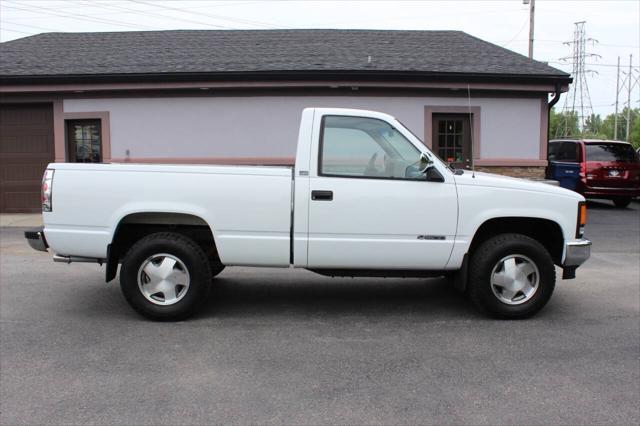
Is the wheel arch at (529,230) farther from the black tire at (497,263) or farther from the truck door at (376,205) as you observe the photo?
the truck door at (376,205)

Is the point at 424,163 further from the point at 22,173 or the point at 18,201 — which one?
the point at 18,201

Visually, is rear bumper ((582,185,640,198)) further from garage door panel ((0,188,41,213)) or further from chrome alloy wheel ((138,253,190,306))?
garage door panel ((0,188,41,213))

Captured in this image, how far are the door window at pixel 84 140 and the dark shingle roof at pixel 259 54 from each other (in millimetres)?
1247

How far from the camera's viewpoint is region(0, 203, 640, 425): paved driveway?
3662mm

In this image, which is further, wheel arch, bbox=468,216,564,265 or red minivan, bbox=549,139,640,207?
red minivan, bbox=549,139,640,207

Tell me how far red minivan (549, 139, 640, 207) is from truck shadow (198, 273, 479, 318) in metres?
10.2

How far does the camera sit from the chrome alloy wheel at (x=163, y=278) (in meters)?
5.37

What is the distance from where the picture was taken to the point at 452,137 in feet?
45.5

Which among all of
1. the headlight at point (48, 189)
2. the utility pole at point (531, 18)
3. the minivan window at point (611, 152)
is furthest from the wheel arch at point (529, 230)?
the utility pole at point (531, 18)

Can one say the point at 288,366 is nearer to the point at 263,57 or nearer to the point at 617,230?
the point at 617,230

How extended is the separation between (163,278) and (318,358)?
171 cm

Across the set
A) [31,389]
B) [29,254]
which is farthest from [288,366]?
[29,254]

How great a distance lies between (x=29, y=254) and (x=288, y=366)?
20.6ft

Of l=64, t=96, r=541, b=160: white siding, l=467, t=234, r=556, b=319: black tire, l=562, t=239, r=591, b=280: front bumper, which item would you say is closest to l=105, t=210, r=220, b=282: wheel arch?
l=467, t=234, r=556, b=319: black tire
